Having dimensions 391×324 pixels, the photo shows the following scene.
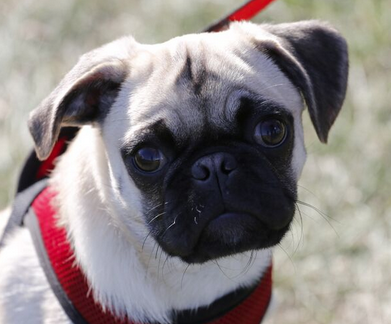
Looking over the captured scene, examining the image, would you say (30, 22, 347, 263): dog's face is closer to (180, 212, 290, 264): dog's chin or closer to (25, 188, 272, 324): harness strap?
(180, 212, 290, 264): dog's chin

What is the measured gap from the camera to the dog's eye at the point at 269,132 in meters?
3.36

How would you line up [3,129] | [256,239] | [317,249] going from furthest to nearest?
[3,129]
[317,249]
[256,239]

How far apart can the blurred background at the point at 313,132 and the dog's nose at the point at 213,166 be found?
89cm

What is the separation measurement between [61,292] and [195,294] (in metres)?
0.62

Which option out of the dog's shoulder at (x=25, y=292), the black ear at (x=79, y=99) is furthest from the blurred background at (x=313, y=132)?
the dog's shoulder at (x=25, y=292)

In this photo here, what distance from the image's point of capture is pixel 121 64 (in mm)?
3527

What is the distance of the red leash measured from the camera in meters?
4.09

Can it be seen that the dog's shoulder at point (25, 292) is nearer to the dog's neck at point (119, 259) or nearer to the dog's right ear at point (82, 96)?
the dog's neck at point (119, 259)

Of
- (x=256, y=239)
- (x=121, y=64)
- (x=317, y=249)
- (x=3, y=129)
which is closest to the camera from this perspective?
(x=256, y=239)

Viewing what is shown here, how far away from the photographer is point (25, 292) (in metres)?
3.60

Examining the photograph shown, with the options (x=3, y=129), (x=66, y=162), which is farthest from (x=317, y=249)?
(x=3, y=129)

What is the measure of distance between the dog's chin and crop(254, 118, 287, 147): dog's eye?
36cm

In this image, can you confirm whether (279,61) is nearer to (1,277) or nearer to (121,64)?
(121,64)

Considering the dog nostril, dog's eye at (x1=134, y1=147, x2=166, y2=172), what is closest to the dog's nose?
the dog nostril
